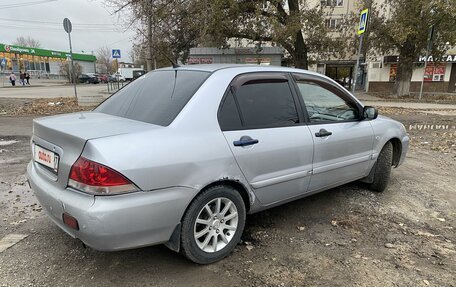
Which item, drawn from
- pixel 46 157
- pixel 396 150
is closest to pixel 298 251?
pixel 46 157

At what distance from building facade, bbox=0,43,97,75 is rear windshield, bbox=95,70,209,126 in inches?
2140

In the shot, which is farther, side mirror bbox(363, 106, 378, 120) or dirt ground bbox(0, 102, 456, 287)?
side mirror bbox(363, 106, 378, 120)

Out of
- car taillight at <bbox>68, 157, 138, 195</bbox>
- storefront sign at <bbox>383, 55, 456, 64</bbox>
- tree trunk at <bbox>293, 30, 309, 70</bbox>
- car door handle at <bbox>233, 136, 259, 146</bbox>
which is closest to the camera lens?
car taillight at <bbox>68, 157, 138, 195</bbox>

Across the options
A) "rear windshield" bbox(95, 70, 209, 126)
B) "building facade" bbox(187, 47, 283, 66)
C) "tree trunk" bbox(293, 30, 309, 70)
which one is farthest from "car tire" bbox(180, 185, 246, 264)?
"building facade" bbox(187, 47, 283, 66)

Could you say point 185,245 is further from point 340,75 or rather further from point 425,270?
point 340,75

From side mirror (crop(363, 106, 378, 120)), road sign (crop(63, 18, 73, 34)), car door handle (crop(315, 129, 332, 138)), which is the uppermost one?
road sign (crop(63, 18, 73, 34))

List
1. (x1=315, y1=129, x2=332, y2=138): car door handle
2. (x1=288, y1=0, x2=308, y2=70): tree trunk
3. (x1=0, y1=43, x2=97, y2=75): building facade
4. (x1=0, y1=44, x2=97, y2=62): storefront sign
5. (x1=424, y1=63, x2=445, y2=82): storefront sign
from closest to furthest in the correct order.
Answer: (x1=315, y1=129, x2=332, y2=138): car door handle, (x1=288, y1=0, x2=308, y2=70): tree trunk, (x1=424, y1=63, x2=445, y2=82): storefront sign, (x1=0, y1=44, x2=97, y2=62): storefront sign, (x1=0, y1=43, x2=97, y2=75): building facade

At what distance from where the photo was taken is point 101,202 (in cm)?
233

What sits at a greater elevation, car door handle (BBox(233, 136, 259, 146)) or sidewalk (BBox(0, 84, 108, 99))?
car door handle (BBox(233, 136, 259, 146))

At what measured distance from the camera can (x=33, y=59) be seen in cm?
6266

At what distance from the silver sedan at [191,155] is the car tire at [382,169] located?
697 mm

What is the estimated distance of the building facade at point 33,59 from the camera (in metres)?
55.6

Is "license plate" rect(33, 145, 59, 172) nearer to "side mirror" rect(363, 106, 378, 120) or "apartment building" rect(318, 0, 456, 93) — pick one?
"side mirror" rect(363, 106, 378, 120)

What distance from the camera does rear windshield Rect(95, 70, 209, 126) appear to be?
2848 millimetres
